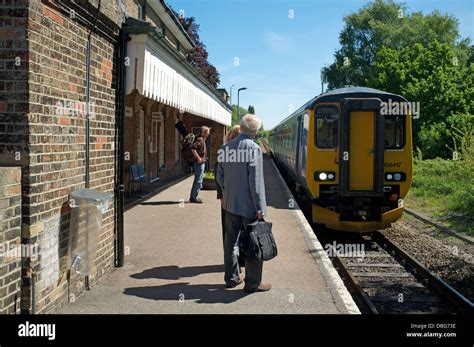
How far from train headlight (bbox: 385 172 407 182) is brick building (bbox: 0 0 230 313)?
5229mm

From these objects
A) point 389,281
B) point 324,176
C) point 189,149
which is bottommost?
point 389,281

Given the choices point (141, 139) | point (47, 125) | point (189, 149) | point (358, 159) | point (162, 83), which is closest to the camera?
point (47, 125)

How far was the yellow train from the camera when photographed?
9.25 metres

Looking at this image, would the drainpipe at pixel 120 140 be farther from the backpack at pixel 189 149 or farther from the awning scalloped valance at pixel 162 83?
the backpack at pixel 189 149

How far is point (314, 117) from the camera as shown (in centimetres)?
967

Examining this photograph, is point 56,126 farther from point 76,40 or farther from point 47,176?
point 76,40

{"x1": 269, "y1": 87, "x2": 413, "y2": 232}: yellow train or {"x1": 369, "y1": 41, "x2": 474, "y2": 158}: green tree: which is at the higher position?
{"x1": 369, "y1": 41, "x2": 474, "y2": 158}: green tree

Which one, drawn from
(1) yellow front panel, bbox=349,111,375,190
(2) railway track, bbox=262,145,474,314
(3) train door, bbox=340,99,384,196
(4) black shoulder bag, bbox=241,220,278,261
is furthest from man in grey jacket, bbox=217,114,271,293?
(1) yellow front panel, bbox=349,111,375,190

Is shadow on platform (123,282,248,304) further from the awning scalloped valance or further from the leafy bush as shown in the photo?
the leafy bush

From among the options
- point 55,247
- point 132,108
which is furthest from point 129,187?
point 55,247

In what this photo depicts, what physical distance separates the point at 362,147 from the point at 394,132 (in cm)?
80

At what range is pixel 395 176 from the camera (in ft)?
31.1

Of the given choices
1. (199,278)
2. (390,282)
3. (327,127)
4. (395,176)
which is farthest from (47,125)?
(395,176)

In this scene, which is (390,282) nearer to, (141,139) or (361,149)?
(361,149)
